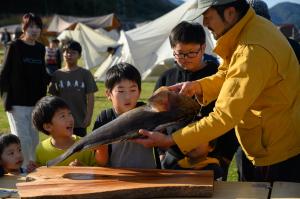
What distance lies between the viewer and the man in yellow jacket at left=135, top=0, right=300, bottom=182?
2.81m

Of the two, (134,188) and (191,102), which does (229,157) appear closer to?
(191,102)

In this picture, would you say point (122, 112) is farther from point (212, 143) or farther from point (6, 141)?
point (6, 141)

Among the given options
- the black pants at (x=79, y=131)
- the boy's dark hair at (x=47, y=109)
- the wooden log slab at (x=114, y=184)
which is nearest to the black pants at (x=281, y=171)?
the wooden log slab at (x=114, y=184)

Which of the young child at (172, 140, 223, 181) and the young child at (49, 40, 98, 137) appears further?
the young child at (49, 40, 98, 137)

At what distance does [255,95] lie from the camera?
2822 mm

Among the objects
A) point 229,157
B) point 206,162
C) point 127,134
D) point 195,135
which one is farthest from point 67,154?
point 229,157

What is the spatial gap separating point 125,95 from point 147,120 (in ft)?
2.05

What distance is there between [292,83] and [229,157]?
1.10m

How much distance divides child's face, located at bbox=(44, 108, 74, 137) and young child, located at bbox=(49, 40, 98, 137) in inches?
87.3

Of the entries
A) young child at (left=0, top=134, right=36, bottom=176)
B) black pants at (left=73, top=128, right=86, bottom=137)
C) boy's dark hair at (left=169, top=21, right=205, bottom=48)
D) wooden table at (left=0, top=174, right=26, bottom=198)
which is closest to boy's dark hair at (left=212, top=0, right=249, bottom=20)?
boy's dark hair at (left=169, top=21, right=205, bottom=48)

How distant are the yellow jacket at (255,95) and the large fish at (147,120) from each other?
11cm

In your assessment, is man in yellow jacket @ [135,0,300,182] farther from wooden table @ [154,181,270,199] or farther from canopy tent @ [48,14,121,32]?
canopy tent @ [48,14,121,32]

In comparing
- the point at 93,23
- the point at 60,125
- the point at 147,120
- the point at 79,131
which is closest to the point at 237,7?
the point at 147,120

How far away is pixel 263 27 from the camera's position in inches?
117
